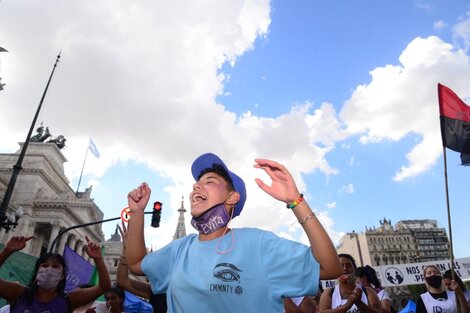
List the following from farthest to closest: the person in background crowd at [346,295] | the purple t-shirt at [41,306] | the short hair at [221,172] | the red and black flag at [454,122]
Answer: the red and black flag at [454,122] → the person in background crowd at [346,295] → the purple t-shirt at [41,306] → the short hair at [221,172]

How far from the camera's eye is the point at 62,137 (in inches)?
2029

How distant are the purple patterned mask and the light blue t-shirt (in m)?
0.15

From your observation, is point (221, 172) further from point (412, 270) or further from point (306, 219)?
point (412, 270)

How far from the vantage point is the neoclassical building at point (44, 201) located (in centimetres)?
4016

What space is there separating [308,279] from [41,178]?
48339mm

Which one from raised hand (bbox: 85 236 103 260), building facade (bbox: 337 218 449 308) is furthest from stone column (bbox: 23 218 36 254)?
building facade (bbox: 337 218 449 308)

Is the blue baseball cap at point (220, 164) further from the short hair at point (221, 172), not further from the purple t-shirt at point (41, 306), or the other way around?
the purple t-shirt at point (41, 306)

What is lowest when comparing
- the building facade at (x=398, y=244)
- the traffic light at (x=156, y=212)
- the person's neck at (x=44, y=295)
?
the person's neck at (x=44, y=295)

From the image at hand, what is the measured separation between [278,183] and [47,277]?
3242 millimetres

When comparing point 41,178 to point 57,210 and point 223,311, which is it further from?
point 223,311

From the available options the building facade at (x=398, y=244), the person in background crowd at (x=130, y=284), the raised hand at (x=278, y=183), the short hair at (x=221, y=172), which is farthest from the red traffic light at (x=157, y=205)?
the building facade at (x=398, y=244)

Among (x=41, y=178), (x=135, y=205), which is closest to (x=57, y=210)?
(x=41, y=178)

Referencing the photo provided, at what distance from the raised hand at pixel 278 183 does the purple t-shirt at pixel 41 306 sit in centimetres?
311

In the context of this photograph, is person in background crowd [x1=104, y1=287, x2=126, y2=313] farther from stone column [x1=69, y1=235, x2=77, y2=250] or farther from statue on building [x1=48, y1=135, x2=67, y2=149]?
statue on building [x1=48, y1=135, x2=67, y2=149]
